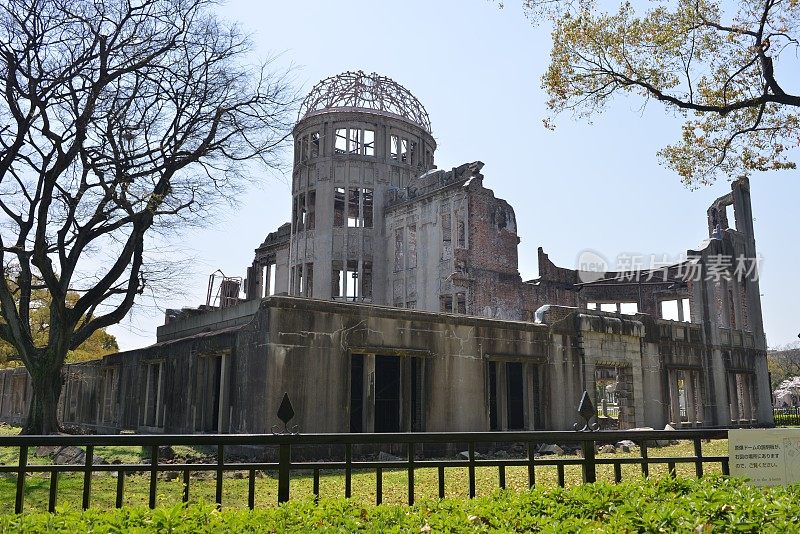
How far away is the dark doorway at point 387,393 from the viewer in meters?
16.8

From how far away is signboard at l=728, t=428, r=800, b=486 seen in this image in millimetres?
5711

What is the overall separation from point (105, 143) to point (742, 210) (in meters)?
29.1

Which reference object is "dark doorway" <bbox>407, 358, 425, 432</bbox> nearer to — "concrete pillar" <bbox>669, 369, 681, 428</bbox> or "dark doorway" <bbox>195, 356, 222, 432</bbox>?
"dark doorway" <bbox>195, 356, 222, 432</bbox>

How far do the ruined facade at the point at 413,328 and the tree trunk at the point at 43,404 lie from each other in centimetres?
268

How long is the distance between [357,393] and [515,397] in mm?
5384

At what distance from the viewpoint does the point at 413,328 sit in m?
17.0

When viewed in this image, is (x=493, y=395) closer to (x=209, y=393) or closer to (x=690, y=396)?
(x=209, y=393)

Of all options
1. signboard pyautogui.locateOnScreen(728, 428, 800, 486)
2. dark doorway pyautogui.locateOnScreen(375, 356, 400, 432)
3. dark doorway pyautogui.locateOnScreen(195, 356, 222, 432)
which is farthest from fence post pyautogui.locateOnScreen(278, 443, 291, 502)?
dark doorway pyautogui.locateOnScreen(195, 356, 222, 432)

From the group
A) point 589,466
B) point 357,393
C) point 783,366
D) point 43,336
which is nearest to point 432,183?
point 357,393

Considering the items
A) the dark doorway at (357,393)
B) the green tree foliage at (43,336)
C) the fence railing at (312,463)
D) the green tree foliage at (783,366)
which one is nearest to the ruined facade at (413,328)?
the dark doorway at (357,393)

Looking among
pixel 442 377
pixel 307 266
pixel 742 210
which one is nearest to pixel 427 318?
pixel 442 377

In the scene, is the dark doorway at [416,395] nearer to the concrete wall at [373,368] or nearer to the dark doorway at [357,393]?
the concrete wall at [373,368]

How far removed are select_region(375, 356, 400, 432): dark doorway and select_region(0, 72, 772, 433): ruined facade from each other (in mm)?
56

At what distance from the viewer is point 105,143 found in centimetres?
2117
